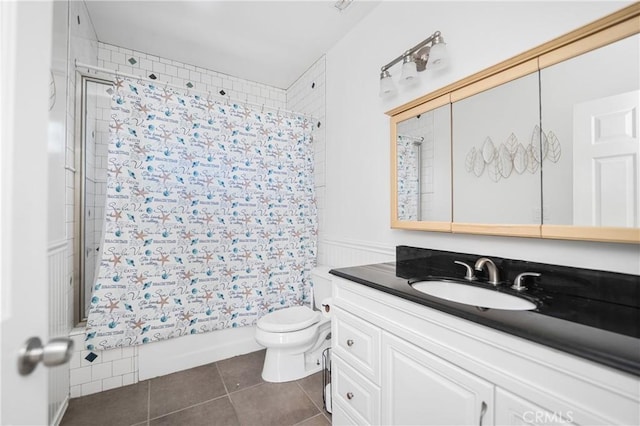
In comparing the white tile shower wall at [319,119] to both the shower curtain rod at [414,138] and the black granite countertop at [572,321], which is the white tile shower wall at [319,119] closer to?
the shower curtain rod at [414,138]

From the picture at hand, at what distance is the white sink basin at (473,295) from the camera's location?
1.03 m

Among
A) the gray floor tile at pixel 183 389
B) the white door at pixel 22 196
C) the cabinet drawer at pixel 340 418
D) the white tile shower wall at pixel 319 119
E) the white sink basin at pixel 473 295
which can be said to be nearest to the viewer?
the white door at pixel 22 196

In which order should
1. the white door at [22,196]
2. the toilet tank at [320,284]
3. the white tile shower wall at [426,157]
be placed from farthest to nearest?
the toilet tank at [320,284] < the white tile shower wall at [426,157] < the white door at [22,196]

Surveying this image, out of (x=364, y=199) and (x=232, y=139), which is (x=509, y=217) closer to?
(x=364, y=199)

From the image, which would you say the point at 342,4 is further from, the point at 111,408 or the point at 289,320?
the point at 111,408

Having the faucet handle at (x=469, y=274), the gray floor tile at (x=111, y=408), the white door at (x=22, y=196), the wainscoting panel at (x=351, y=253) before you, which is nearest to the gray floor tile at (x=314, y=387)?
the wainscoting panel at (x=351, y=253)

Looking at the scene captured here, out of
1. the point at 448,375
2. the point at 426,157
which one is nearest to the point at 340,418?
the point at 448,375

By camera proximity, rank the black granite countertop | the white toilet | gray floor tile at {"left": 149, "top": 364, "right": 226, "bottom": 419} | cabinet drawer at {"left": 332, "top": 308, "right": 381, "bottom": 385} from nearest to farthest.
Answer: the black granite countertop → cabinet drawer at {"left": 332, "top": 308, "right": 381, "bottom": 385} → gray floor tile at {"left": 149, "top": 364, "right": 226, "bottom": 419} → the white toilet

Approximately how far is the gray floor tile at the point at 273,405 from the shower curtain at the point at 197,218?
569 mm

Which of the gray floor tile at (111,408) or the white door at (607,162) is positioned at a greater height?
the white door at (607,162)

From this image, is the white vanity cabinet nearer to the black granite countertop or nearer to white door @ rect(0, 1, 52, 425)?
the black granite countertop

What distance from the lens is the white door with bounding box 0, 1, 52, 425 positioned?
41cm

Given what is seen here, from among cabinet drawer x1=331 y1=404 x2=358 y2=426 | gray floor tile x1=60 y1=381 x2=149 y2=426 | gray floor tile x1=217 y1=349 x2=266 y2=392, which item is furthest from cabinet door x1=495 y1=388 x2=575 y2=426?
gray floor tile x1=60 y1=381 x2=149 y2=426

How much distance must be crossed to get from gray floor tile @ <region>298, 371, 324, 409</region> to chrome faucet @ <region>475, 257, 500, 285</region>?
1238 mm
